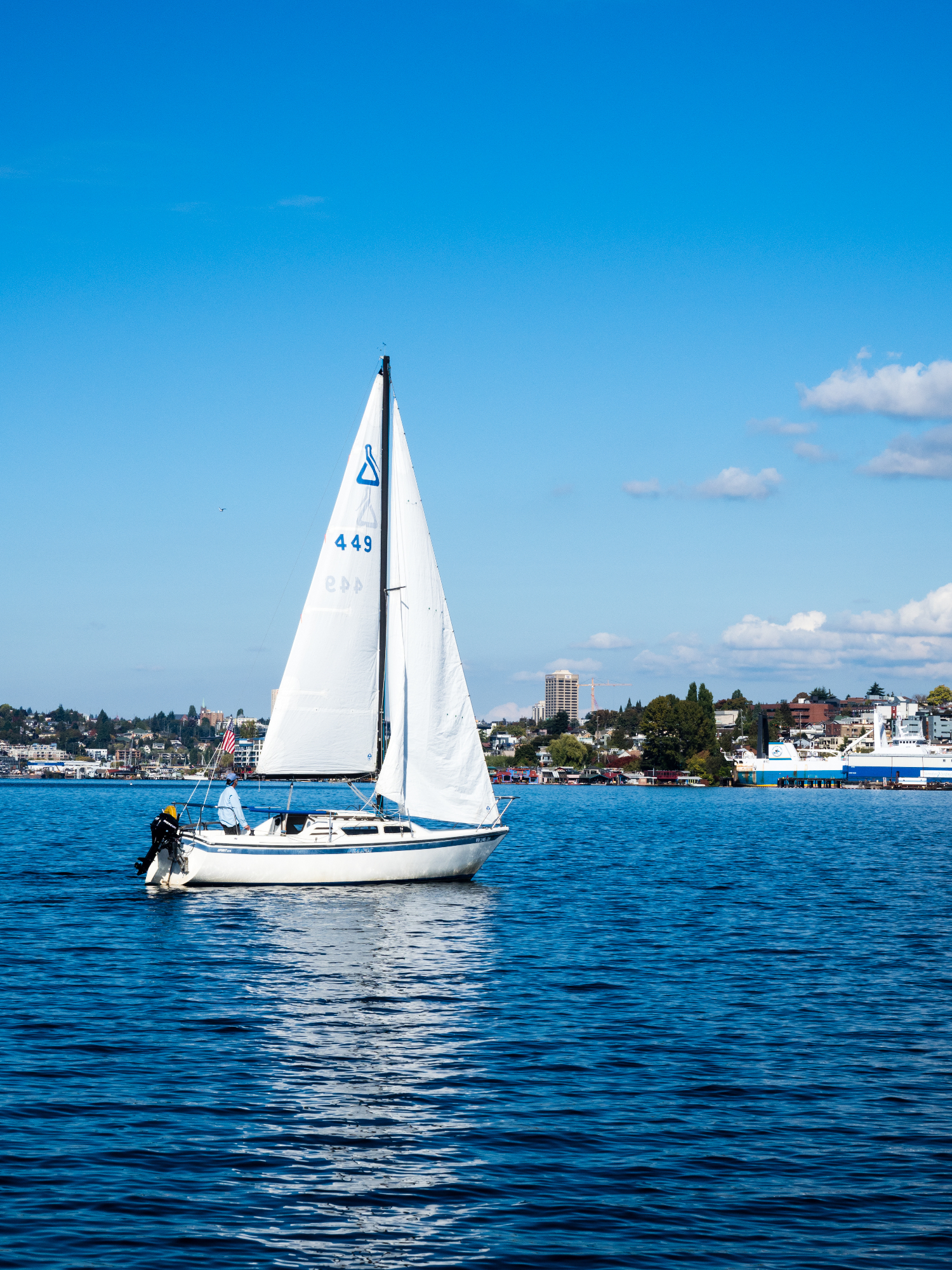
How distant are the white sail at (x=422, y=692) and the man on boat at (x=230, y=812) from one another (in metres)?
5.01

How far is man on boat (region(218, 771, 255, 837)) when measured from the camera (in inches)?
1709

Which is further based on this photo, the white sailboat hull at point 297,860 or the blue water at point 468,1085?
the white sailboat hull at point 297,860

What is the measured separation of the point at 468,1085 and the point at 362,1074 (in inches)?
69.6

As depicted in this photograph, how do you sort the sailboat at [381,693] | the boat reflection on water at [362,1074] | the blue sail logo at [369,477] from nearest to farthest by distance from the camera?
the boat reflection on water at [362,1074] → the sailboat at [381,693] → the blue sail logo at [369,477]

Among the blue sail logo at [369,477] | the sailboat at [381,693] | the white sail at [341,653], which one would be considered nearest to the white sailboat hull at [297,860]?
the sailboat at [381,693]

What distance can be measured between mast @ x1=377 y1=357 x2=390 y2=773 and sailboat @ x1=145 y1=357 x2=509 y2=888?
0.16ft

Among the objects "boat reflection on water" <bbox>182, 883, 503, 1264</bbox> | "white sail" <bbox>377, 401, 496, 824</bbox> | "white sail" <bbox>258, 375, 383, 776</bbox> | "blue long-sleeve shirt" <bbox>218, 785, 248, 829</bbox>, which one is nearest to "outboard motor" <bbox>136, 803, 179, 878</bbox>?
"blue long-sleeve shirt" <bbox>218, 785, 248, 829</bbox>

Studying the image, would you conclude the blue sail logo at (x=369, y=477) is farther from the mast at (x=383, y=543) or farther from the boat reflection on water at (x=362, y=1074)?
the boat reflection on water at (x=362, y=1074)

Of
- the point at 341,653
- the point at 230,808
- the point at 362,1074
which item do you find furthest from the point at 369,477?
the point at 362,1074

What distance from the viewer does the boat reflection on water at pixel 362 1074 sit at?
14352mm

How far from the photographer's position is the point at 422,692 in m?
45.6

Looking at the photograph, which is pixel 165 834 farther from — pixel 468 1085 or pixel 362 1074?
pixel 468 1085

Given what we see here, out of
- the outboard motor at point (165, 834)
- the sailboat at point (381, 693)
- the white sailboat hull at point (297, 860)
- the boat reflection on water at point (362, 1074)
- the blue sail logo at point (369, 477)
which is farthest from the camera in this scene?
the blue sail logo at point (369, 477)

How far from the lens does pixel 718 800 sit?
187250 mm
